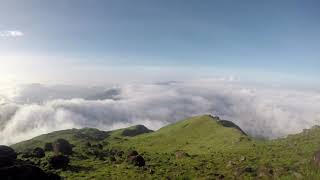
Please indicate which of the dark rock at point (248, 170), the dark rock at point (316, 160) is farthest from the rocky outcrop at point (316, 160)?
the dark rock at point (248, 170)

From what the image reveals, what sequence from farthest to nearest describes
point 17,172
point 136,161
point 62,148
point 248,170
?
point 62,148
point 136,161
point 248,170
point 17,172

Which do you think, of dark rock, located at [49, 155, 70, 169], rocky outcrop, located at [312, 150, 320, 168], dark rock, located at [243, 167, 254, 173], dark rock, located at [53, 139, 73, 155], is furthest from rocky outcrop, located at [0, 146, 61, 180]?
rocky outcrop, located at [312, 150, 320, 168]

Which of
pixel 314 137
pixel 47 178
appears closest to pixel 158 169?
pixel 47 178

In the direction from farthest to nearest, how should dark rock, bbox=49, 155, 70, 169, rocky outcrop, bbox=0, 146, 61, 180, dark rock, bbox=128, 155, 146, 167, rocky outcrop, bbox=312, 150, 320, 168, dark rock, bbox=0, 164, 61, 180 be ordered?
dark rock, bbox=128, 155, 146, 167
dark rock, bbox=49, 155, 70, 169
rocky outcrop, bbox=312, 150, 320, 168
rocky outcrop, bbox=0, 146, 61, 180
dark rock, bbox=0, 164, 61, 180

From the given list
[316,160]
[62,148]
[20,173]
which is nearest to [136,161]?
[62,148]

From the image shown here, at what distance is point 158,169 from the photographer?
89.9 meters

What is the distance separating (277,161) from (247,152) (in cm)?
2127

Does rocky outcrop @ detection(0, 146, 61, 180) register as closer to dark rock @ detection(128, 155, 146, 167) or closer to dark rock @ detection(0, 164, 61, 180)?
dark rock @ detection(0, 164, 61, 180)

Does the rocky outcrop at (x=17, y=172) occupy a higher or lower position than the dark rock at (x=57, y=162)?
higher

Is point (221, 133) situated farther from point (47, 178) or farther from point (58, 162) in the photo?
point (47, 178)

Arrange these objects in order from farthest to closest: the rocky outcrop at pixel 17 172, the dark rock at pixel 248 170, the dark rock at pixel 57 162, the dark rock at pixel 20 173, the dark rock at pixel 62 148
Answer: the dark rock at pixel 62 148 < the dark rock at pixel 57 162 < the dark rock at pixel 248 170 < the rocky outcrop at pixel 17 172 < the dark rock at pixel 20 173

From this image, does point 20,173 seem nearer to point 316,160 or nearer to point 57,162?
point 57,162

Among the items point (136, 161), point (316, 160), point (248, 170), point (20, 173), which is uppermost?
point (20, 173)

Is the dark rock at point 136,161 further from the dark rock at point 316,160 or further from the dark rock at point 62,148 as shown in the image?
the dark rock at point 316,160
